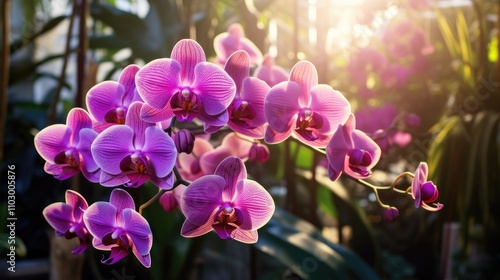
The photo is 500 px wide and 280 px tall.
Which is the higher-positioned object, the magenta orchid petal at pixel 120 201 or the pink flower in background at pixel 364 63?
the magenta orchid petal at pixel 120 201

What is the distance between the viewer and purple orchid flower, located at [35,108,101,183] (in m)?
0.34

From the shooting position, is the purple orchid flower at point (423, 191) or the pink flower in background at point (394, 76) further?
the pink flower in background at point (394, 76)

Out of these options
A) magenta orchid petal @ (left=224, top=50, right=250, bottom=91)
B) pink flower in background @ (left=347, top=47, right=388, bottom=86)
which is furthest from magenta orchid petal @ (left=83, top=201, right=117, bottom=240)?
pink flower in background @ (left=347, top=47, right=388, bottom=86)

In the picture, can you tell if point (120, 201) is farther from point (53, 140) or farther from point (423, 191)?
point (423, 191)

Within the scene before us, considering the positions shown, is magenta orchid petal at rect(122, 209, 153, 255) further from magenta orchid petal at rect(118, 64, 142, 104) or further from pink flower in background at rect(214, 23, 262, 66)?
pink flower in background at rect(214, 23, 262, 66)

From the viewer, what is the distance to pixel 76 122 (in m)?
0.35

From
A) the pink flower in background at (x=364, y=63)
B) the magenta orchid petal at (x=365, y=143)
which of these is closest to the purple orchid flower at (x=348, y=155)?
the magenta orchid petal at (x=365, y=143)

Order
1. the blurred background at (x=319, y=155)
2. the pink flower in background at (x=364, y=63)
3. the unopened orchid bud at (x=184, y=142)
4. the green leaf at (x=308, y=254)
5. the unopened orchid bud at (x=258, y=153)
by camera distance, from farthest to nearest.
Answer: the pink flower in background at (x=364, y=63)
the blurred background at (x=319, y=155)
the green leaf at (x=308, y=254)
the unopened orchid bud at (x=258, y=153)
the unopened orchid bud at (x=184, y=142)

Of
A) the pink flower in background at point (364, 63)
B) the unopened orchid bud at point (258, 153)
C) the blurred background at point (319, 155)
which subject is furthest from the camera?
the pink flower in background at point (364, 63)

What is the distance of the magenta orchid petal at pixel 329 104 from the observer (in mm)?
332

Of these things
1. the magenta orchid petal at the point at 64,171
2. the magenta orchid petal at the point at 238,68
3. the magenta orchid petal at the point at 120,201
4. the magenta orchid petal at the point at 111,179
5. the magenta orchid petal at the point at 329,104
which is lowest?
the magenta orchid petal at the point at 64,171

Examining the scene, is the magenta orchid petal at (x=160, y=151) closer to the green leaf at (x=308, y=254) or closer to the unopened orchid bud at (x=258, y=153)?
the unopened orchid bud at (x=258, y=153)

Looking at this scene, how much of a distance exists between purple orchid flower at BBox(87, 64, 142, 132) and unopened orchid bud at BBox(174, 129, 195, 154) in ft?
0.22

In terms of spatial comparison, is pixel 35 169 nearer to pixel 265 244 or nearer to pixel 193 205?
pixel 265 244
